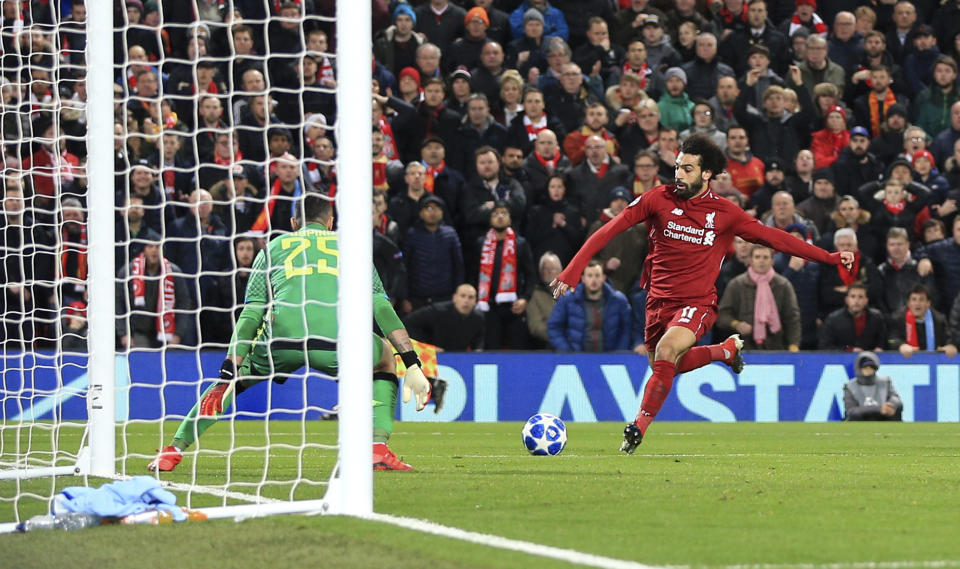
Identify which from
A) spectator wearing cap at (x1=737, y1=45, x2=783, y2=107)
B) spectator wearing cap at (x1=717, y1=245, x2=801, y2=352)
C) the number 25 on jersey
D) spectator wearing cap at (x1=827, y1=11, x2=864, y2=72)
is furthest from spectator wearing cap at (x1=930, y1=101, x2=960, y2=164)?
the number 25 on jersey

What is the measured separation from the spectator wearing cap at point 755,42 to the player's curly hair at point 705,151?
30.1 feet

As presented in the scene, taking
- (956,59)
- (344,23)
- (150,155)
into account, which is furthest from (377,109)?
(344,23)

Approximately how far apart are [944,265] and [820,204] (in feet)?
5.19

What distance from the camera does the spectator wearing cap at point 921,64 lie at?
19.1m

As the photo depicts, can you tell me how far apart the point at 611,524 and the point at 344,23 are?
7.96ft

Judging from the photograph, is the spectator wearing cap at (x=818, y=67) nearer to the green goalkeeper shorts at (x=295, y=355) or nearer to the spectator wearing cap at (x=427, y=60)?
the spectator wearing cap at (x=427, y=60)

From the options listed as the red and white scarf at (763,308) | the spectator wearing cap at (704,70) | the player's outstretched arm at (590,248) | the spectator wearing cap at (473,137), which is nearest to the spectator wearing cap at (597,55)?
the spectator wearing cap at (704,70)

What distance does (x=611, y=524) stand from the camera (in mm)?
5949

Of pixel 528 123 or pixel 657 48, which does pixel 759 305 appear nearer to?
pixel 528 123

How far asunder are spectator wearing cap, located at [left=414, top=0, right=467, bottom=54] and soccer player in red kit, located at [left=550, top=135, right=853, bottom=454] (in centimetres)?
873

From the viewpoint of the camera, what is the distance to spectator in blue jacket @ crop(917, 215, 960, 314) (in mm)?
16500

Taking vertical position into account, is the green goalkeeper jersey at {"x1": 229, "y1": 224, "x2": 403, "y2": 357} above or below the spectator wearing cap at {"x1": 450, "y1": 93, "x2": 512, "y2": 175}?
below

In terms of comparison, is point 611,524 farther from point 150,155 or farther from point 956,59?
point 956,59

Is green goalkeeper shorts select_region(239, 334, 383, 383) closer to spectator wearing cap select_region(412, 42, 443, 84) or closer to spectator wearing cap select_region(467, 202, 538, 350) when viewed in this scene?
spectator wearing cap select_region(467, 202, 538, 350)
